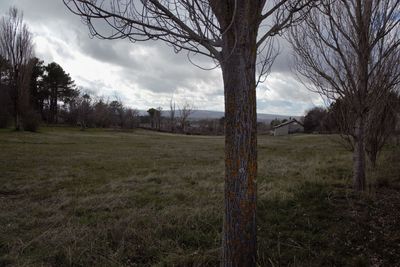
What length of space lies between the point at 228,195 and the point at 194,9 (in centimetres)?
164

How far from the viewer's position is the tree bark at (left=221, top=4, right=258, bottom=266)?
2.15 m

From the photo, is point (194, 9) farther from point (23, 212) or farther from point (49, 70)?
point (49, 70)

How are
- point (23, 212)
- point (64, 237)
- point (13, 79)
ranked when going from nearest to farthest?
point (64, 237) → point (23, 212) → point (13, 79)

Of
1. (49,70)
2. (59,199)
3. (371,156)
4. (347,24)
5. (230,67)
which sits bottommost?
(59,199)

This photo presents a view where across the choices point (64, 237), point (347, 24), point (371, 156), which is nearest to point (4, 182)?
point (64, 237)

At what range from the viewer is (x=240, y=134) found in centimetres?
216

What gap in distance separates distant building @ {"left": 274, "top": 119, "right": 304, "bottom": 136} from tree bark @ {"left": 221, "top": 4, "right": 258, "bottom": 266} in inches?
2031

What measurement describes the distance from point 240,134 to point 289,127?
55.8 meters

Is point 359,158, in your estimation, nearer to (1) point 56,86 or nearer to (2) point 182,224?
(2) point 182,224

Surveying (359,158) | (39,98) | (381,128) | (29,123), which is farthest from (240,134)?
(39,98)

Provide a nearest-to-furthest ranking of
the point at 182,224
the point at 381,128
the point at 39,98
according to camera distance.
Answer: the point at 182,224 → the point at 381,128 → the point at 39,98

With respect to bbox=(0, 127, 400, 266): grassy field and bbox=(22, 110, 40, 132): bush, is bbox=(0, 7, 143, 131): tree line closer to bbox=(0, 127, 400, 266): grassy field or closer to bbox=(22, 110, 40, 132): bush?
bbox=(22, 110, 40, 132): bush

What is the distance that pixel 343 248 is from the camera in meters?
3.16

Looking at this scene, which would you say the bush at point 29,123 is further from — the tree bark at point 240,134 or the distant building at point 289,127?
the distant building at point 289,127
